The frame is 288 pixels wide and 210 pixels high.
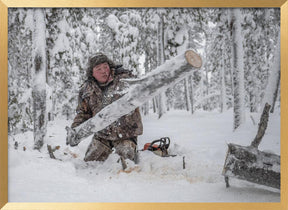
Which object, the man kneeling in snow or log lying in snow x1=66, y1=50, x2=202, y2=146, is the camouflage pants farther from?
log lying in snow x1=66, y1=50, x2=202, y2=146

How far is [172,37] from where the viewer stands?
10.8 ft

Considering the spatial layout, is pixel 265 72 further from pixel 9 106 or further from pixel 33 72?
pixel 9 106

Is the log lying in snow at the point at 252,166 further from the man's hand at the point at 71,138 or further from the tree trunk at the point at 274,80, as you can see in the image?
the man's hand at the point at 71,138

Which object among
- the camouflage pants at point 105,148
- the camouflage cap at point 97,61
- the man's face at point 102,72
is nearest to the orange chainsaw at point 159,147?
the camouflage pants at point 105,148

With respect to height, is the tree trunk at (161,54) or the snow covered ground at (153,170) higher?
the tree trunk at (161,54)

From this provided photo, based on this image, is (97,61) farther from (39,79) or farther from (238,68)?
(238,68)

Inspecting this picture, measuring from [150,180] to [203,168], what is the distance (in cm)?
68

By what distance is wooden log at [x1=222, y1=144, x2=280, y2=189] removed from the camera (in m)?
2.59

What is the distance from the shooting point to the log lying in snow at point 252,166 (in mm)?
2590

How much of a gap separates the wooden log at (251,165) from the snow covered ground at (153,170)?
0.16 m

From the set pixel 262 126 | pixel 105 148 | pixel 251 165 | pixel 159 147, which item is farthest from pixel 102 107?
pixel 262 126

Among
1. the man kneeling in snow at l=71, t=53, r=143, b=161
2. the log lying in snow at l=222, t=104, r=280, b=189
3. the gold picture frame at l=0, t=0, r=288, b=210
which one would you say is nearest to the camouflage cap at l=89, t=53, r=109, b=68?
the man kneeling in snow at l=71, t=53, r=143, b=161

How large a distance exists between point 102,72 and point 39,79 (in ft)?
3.13

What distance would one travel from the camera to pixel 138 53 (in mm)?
3336
